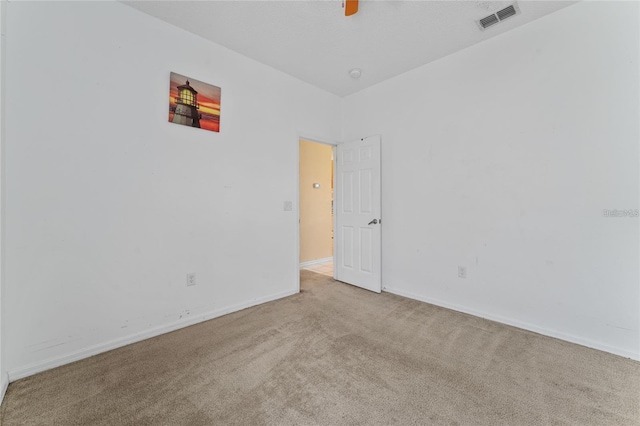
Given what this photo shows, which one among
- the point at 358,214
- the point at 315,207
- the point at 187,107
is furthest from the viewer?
the point at 315,207

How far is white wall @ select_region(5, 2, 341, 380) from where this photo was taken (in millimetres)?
1821

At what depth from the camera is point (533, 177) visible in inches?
95.8

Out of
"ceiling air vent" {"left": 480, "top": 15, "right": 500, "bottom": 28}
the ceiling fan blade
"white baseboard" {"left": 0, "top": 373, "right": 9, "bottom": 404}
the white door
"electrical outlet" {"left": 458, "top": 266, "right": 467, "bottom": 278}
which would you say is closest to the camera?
"white baseboard" {"left": 0, "top": 373, "right": 9, "bottom": 404}

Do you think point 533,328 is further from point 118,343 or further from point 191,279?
point 118,343

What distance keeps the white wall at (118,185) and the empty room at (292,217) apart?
0.01 meters

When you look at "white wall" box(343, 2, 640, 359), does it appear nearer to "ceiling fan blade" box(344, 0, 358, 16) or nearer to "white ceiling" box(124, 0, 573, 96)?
"white ceiling" box(124, 0, 573, 96)

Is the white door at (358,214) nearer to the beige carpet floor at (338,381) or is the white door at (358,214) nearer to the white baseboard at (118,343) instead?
the beige carpet floor at (338,381)

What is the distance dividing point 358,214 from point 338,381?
2.36 m

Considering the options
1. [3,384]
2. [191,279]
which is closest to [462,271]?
[191,279]

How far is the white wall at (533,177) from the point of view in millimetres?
2072

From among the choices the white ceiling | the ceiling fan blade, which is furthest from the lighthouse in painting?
the ceiling fan blade

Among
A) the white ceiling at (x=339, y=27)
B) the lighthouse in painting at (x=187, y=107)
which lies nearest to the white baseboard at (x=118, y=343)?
the lighthouse in painting at (x=187, y=107)

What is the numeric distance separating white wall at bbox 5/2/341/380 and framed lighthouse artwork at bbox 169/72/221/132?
66 mm

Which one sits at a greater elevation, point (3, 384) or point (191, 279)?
point (191, 279)
